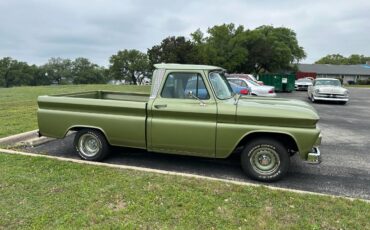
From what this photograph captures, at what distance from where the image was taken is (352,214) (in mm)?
3580

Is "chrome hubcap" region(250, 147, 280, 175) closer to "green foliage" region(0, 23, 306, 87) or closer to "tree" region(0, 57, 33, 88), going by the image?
"green foliage" region(0, 23, 306, 87)

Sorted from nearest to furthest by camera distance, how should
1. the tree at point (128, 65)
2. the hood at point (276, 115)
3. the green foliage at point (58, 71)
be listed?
the hood at point (276, 115) → the tree at point (128, 65) → the green foliage at point (58, 71)

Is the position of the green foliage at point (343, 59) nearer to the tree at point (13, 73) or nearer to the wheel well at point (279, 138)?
the tree at point (13, 73)

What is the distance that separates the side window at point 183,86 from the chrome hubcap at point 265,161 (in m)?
1.27

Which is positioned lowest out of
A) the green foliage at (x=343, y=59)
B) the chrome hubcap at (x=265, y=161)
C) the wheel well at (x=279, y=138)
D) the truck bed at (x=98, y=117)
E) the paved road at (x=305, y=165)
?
the paved road at (x=305, y=165)

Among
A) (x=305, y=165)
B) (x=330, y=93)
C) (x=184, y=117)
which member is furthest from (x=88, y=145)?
(x=330, y=93)

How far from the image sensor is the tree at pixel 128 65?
85.6 m

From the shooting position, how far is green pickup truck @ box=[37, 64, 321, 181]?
455cm

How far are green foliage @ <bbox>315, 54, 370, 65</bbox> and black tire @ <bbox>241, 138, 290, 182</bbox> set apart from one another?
131810 mm

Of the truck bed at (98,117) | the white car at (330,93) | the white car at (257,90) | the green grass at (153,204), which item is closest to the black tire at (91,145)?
the truck bed at (98,117)

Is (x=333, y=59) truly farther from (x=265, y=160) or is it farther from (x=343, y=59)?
(x=265, y=160)

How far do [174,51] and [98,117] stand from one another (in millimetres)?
32732

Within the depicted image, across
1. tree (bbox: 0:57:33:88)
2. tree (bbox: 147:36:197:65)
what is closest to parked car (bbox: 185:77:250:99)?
tree (bbox: 147:36:197:65)

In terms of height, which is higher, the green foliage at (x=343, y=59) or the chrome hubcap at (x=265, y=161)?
the green foliage at (x=343, y=59)
